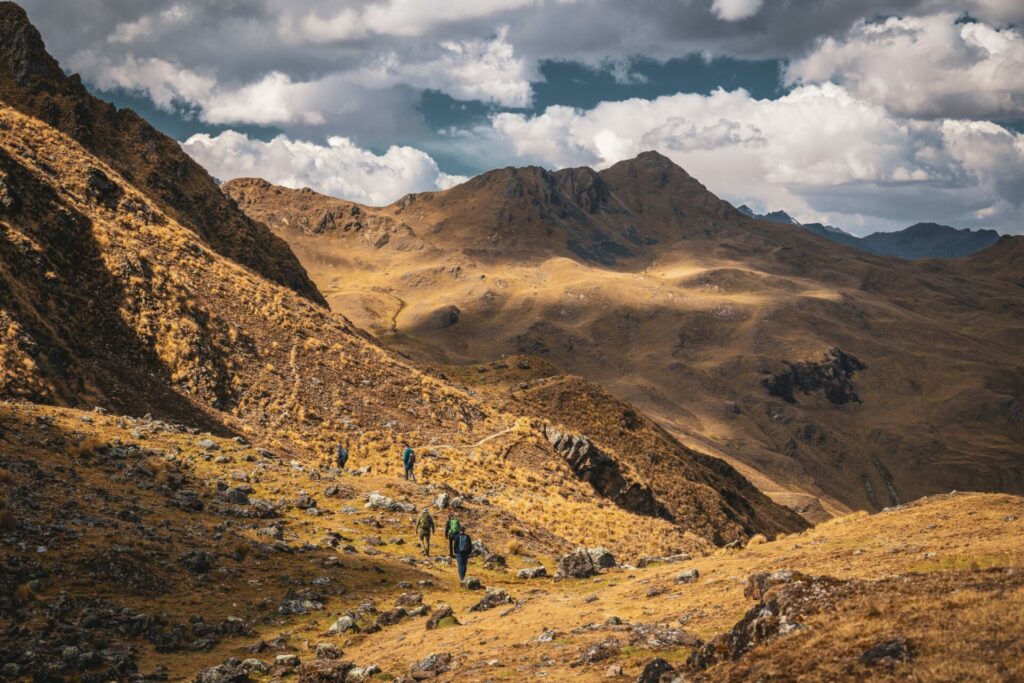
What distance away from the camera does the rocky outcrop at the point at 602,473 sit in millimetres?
60750

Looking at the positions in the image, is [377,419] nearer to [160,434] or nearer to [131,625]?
[160,434]

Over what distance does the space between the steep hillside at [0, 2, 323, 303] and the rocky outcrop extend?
39840 millimetres

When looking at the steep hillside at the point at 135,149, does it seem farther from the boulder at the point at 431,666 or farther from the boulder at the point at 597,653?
the boulder at the point at 597,653

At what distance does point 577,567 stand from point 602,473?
31.1m

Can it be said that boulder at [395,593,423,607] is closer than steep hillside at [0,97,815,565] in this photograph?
Yes

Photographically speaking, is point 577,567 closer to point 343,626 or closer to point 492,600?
point 492,600

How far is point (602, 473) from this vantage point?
6153cm

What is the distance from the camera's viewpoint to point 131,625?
776 inches

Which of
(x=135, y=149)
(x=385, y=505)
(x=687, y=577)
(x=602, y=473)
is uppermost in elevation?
(x=135, y=149)

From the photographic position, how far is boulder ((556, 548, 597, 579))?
3061 centimetres

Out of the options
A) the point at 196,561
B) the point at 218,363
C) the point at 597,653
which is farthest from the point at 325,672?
the point at 218,363

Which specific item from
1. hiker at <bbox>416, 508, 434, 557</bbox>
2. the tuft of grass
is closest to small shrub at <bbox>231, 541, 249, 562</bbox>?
the tuft of grass

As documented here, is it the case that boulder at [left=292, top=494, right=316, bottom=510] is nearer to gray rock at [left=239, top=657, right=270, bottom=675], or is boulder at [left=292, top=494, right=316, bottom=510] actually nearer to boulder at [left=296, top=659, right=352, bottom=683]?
gray rock at [left=239, top=657, right=270, bottom=675]

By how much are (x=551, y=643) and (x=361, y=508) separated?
18858 millimetres
